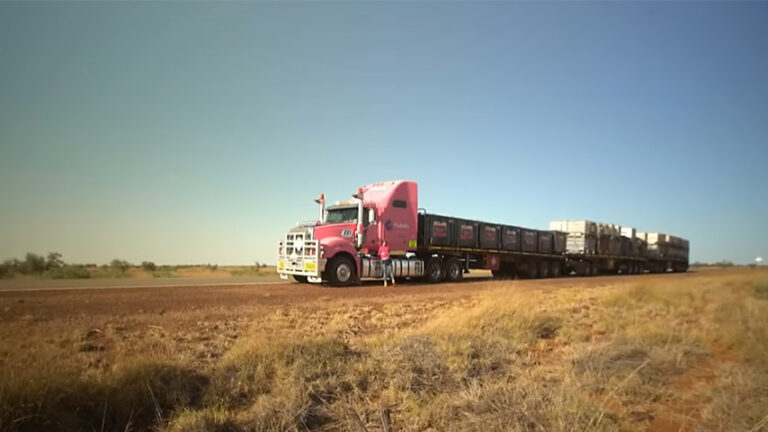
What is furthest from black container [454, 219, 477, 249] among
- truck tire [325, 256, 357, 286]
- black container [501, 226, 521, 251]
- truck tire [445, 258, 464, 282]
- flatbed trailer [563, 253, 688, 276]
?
flatbed trailer [563, 253, 688, 276]

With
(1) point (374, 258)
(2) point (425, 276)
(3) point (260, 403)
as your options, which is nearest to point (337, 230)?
(1) point (374, 258)

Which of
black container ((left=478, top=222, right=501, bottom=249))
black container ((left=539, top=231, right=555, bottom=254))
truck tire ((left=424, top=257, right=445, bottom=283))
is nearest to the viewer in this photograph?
truck tire ((left=424, top=257, right=445, bottom=283))

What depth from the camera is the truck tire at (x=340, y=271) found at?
1842cm

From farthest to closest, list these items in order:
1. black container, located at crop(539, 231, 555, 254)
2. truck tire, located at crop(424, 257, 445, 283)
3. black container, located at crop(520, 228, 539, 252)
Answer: black container, located at crop(539, 231, 555, 254) < black container, located at crop(520, 228, 539, 252) < truck tire, located at crop(424, 257, 445, 283)

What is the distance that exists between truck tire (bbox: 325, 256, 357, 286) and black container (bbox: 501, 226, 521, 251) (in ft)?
42.2

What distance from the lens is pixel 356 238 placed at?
19.6 meters

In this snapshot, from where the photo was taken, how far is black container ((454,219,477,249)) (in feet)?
82.3

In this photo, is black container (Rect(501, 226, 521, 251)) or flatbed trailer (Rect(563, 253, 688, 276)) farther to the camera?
flatbed trailer (Rect(563, 253, 688, 276))

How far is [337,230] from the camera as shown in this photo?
64.3 feet

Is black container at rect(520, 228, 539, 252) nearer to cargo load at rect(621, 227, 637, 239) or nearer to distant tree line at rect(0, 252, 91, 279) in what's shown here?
cargo load at rect(621, 227, 637, 239)

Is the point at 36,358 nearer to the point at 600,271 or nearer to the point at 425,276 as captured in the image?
the point at 425,276

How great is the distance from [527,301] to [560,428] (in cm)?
719

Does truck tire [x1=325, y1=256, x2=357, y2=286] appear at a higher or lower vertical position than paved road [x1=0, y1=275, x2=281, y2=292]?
higher

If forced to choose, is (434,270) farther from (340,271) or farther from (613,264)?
(613,264)
